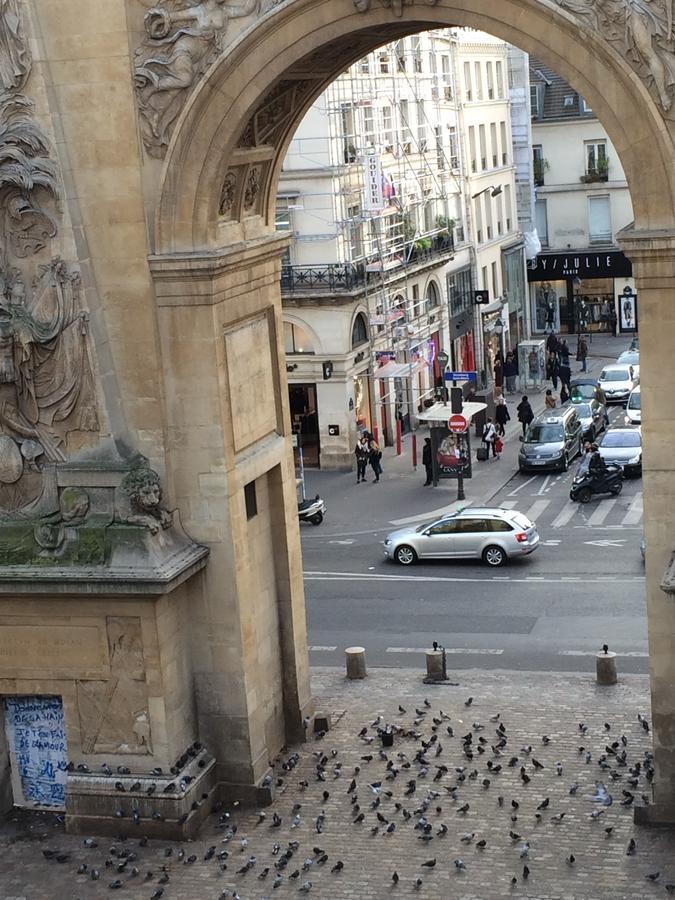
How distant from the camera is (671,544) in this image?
24859 millimetres

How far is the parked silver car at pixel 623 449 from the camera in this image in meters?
54.1

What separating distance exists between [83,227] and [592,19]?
8.56 m

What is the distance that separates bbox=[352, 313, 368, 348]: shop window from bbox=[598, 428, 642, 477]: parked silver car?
31.7ft

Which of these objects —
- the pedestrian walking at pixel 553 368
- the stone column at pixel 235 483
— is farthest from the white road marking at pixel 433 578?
the pedestrian walking at pixel 553 368

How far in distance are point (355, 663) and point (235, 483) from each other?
764 cm

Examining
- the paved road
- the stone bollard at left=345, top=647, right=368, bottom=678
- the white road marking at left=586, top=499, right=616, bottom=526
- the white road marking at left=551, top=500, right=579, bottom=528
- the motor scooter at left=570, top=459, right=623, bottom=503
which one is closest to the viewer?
the stone bollard at left=345, top=647, right=368, bottom=678

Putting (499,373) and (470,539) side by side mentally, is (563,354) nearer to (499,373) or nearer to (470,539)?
(499,373)

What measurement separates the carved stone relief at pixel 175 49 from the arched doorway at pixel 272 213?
0.27 metres

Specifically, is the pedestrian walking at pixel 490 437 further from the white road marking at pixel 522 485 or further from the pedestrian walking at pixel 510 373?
the pedestrian walking at pixel 510 373

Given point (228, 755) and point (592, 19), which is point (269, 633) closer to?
point (228, 755)

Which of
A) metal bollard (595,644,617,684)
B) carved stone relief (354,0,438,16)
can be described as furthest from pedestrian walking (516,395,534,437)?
carved stone relief (354,0,438,16)

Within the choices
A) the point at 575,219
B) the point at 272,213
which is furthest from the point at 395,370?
the point at 272,213

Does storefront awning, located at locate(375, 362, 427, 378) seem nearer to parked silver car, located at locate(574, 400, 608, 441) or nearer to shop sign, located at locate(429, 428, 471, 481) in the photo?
shop sign, located at locate(429, 428, 471, 481)

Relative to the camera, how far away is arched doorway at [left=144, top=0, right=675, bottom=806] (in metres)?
24.2
